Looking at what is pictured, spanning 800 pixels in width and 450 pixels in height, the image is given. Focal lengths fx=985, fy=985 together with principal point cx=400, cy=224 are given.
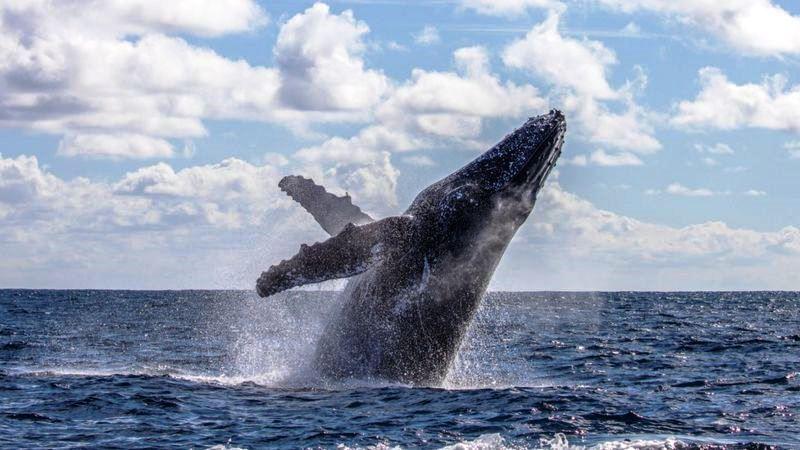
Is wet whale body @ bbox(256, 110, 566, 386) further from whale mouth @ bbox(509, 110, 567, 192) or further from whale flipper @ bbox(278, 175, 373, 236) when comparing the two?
whale flipper @ bbox(278, 175, 373, 236)

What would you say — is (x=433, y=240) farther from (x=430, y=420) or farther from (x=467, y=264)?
(x=430, y=420)

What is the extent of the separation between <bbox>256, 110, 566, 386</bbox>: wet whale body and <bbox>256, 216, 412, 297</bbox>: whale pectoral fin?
33 centimetres

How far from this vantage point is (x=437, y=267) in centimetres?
1397

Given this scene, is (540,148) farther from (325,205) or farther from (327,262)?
(325,205)

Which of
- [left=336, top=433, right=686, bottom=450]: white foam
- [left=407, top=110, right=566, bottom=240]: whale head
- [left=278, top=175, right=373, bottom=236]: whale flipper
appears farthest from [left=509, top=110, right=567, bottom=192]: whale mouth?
[left=336, top=433, right=686, bottom=450]: white foam

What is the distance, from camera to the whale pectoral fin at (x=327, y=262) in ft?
42.8

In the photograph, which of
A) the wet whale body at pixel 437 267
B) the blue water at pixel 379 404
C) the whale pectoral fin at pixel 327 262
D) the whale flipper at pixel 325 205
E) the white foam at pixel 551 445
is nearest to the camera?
the white foam at pixel 551 445

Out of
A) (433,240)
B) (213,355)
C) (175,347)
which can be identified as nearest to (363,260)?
(433,240)

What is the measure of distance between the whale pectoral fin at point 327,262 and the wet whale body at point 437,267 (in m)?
0.33

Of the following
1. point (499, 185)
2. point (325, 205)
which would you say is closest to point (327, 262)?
point (499, 185)

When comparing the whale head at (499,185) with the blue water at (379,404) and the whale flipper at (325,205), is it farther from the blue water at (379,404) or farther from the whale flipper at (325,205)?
the whale flipper at (325,205)

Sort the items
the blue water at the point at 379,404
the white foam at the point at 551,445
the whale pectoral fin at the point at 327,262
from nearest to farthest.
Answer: the white foam at the point at 551,445, the blue water at the point at 379,404, the whale pectoral fin at the point at 327,262

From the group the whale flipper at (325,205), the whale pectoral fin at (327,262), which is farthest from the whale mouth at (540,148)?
the whale flipper at (325,205)

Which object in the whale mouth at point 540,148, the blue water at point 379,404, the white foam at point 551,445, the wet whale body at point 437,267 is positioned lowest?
the white foam at point 551,445
